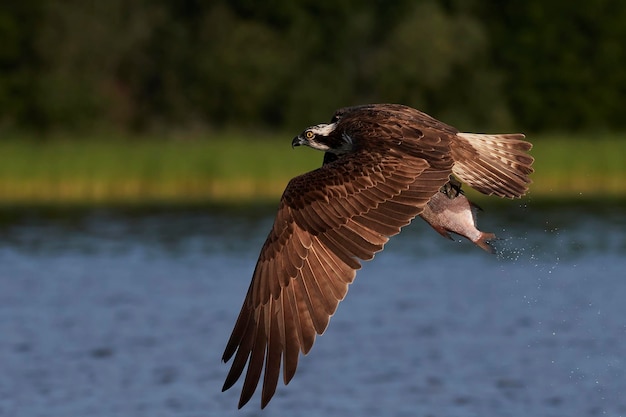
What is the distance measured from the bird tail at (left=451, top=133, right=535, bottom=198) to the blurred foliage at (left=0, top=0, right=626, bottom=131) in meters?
Answer: 27.7

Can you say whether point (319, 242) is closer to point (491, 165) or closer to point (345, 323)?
point (491, 165)

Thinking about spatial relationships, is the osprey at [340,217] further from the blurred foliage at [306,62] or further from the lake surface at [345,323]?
the blurred foliage at [306,62]

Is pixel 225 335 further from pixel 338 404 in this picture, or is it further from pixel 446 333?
pixel 338 404

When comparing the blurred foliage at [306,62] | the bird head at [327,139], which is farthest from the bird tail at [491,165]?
the blurred foliage at [306,62]

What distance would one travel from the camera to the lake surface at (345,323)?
432 inches

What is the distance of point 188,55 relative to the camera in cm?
3725

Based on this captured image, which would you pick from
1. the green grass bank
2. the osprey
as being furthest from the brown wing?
the green grass bank

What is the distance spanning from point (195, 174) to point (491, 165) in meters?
16.9

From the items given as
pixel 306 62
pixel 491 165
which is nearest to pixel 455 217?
pixel 491 165

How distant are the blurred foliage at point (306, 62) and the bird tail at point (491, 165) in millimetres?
27692

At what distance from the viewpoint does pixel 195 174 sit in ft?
78.6

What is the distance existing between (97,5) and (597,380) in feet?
89.5

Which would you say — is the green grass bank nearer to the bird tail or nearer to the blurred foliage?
the blurred foliage

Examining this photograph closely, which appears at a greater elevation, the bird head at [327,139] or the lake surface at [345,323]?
the bird head at [327,139]
